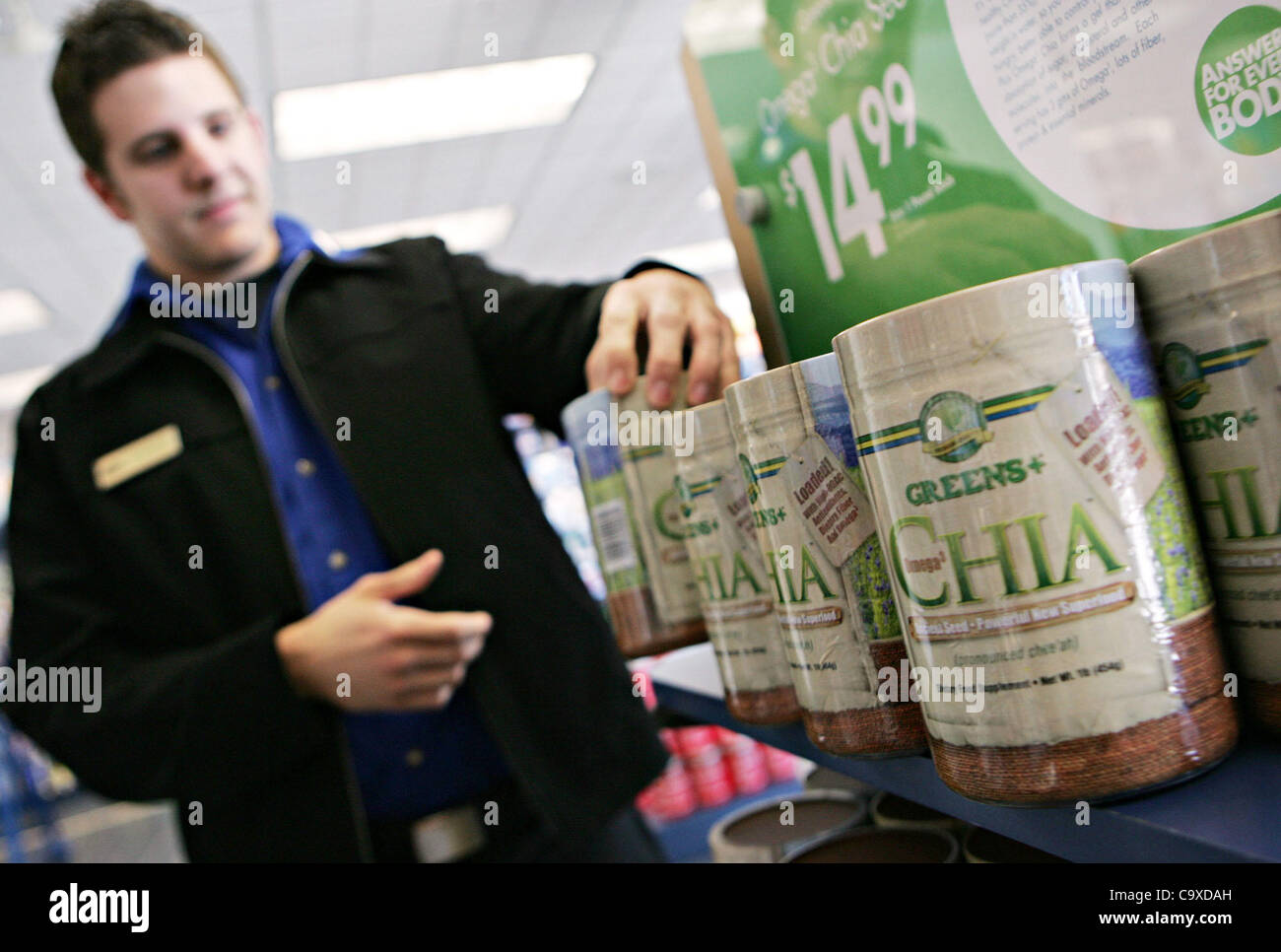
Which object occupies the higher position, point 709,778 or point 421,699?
point 421,699

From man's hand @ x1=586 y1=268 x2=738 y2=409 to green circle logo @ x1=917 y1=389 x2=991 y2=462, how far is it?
0.38 meters

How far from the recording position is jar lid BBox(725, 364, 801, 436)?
0.61 m

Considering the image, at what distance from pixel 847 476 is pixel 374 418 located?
107 cm

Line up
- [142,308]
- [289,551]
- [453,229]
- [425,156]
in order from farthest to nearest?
[453,229], [425,156], [142,308], [289,551]

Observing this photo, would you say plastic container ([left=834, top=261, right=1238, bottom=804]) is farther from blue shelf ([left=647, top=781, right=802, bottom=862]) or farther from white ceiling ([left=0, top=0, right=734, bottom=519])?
blue shelf ([left=647, top=781, right=802, bottom=862])

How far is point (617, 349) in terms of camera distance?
2.98 ft

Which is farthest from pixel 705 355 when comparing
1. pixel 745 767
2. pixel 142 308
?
pixel 745 767

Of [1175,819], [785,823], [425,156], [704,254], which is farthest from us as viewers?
[704,254]

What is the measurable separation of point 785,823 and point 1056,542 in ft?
2.50

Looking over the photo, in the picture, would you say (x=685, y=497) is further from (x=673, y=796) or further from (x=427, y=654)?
(x=673, y=796)

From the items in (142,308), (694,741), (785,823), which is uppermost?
(142,308)

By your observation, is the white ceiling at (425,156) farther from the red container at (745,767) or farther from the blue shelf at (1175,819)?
the red container at (745,767)

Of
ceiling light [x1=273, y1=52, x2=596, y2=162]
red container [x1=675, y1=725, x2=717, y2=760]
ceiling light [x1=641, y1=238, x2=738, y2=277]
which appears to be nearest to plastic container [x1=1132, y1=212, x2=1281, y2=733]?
red container [x1=675, y1=725, x2=717, y2=760]

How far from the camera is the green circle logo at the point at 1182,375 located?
49 cm
